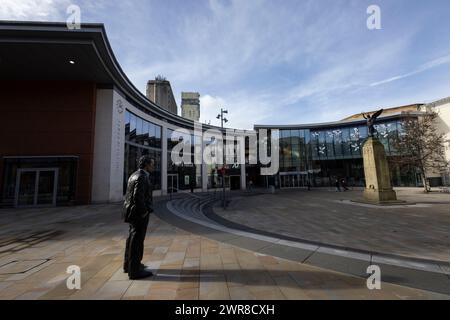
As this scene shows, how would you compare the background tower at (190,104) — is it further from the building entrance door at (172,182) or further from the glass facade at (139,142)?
the glass facade at (139,142)

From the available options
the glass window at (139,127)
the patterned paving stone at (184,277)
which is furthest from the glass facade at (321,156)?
the patterned paving stone at (184,277)

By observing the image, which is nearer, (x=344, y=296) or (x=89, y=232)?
(x=344, y=296)

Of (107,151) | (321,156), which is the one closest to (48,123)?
(107,151)

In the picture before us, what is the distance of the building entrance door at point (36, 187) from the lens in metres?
14.6

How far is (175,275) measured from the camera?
366 cm

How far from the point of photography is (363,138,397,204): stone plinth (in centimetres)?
1430

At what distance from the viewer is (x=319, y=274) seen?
3.67m

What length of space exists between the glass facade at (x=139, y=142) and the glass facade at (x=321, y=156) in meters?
25.2

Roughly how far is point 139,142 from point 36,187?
29.7 ft

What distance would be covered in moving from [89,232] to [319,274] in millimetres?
7400
